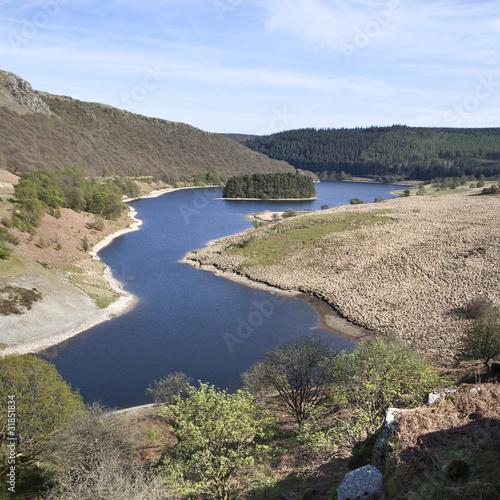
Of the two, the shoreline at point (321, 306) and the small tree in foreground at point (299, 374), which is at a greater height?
the small tree in foreground at point (299, 374)

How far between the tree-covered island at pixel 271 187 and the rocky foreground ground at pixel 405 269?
9902 centimetres

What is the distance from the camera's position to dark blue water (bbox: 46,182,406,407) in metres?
40.0

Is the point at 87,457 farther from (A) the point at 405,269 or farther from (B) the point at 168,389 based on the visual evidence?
(A) the point at 405,269

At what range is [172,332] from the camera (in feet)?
165

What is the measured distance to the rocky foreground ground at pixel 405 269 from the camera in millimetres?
53031

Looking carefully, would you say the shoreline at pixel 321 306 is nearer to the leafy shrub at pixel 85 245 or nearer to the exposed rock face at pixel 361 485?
the leafy shrub at pixel 85 245

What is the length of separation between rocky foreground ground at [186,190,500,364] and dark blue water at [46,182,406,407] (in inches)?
262

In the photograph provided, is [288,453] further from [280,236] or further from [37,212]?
[37,212]

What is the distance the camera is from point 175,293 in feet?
212

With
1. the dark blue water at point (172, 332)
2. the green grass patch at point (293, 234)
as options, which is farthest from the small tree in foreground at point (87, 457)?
the green grass patch at point (293, 234)

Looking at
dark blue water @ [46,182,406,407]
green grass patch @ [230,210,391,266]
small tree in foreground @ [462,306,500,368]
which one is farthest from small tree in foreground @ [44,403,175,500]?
green grass patch @ [230,210,391,266]

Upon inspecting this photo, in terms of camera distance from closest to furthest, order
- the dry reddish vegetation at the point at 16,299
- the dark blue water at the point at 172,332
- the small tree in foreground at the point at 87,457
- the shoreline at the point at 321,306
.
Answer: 1. the small tree in foreground at the point at 87,457
2. the dark blue water at the point at 172,332
3. the dry reddish vegetation at the point at 16,299
4. the shoreline at the point at 321,306

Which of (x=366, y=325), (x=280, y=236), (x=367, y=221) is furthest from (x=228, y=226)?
(x=366, y=325)

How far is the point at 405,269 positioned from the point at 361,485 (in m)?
61.2
